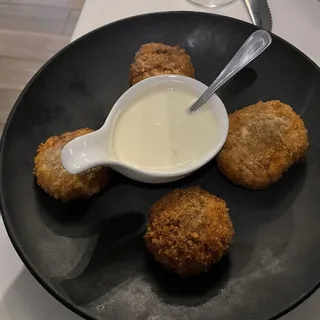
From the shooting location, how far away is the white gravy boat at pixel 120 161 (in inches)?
32.0

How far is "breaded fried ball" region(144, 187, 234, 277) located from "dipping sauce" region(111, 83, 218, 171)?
9 cm

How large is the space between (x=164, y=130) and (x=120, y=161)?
0.38 ft

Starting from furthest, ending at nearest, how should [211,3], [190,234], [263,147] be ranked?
[211,3] < [263,147] < [190,234]

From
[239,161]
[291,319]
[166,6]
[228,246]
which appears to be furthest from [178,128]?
[166,6]

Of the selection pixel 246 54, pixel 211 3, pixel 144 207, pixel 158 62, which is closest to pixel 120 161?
pixel 144 207

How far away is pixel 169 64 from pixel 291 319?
49cm

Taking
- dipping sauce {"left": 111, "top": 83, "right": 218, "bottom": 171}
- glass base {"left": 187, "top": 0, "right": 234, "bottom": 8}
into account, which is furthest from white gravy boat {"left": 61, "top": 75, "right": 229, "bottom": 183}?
glass base {"left": 187, "top": 0, "right": 234, "bottom": 8}

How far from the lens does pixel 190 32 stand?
1096mm

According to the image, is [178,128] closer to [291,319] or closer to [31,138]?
[31,138]

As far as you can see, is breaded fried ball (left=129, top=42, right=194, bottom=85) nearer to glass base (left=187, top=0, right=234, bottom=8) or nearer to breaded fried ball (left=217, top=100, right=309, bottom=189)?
breaded fried ball (left=217, top=100, right=309, bottom=189)

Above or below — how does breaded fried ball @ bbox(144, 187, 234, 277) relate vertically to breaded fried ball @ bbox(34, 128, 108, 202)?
above

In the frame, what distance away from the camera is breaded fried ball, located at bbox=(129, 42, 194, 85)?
3.23ft

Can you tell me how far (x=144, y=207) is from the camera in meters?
0.89

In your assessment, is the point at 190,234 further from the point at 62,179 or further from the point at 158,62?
the point at 158,62
